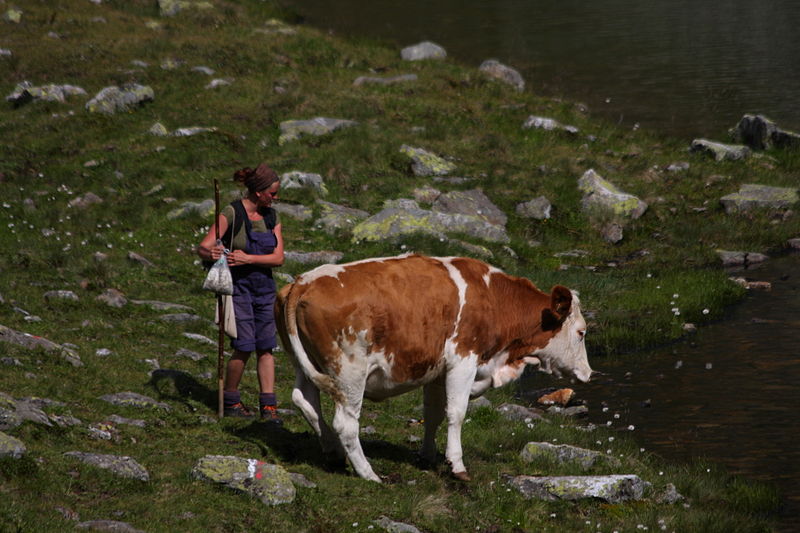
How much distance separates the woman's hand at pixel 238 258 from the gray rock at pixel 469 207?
1090 centimetres

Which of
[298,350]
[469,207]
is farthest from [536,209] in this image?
[298,350]

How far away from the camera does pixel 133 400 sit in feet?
38.5

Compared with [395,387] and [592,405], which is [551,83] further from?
[395,387]

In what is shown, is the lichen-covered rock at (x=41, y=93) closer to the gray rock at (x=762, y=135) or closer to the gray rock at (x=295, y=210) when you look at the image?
the gray rock at (x=295, y=210)

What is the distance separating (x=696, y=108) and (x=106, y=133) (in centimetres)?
1958

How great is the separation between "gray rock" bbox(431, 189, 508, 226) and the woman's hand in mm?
10899

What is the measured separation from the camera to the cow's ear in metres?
11.5

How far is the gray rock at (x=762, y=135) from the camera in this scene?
28.0 metres

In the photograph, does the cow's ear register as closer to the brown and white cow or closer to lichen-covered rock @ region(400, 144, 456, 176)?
the brown and white cow

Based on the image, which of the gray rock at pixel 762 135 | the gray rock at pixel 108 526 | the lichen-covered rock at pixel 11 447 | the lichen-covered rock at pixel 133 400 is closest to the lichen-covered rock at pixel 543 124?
the gray rock at pixel 762 135

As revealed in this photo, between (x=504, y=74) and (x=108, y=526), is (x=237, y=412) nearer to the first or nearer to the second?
(x=108, y=526)

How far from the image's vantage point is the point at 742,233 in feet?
74.2

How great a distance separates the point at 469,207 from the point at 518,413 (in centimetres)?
930

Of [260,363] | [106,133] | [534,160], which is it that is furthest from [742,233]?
[106,133]
